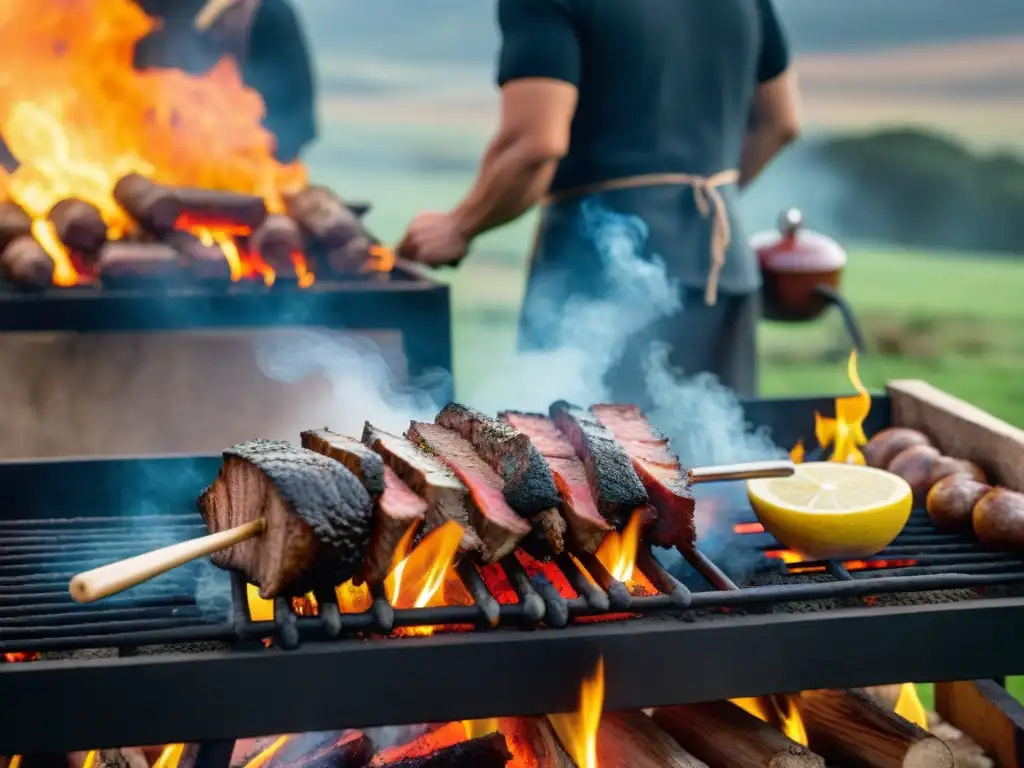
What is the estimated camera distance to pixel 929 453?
9.00 feet

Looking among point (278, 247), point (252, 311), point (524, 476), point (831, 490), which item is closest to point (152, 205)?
point (278, 247)

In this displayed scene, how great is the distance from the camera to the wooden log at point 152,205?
4.54m

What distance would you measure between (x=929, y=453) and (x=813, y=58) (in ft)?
37.6

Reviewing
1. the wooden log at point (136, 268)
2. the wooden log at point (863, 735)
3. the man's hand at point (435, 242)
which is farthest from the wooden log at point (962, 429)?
the wooden log at point (136, 268)

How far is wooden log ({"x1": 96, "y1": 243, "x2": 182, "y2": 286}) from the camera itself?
416 cm

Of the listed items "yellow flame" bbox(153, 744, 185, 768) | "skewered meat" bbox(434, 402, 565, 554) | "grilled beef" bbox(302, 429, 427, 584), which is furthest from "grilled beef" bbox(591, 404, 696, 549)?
"yellow flame" bbox(153, 744, 185, 768)

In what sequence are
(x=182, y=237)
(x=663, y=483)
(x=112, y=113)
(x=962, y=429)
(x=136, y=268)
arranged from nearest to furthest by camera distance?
(x=663, y=483), (x=962, y=429), (x=136, y=268), (x=182, y=237), (x=112, y=113)

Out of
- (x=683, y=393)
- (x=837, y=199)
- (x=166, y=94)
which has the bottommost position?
(x=837, y=199)

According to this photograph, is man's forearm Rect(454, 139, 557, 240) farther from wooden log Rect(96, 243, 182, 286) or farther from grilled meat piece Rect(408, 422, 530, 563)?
grilled meat piece Rect(408, 422, 530, 563)

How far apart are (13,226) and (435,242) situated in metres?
2.02

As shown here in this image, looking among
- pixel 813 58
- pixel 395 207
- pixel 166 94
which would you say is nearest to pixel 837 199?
pixel 813 58

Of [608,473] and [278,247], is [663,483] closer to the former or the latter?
[608,473]

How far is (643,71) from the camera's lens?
12.1 ft

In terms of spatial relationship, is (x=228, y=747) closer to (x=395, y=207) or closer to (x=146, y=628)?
(x=146, y=628)
